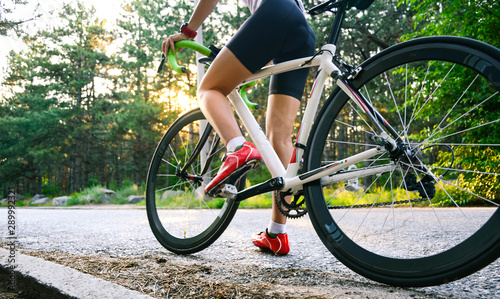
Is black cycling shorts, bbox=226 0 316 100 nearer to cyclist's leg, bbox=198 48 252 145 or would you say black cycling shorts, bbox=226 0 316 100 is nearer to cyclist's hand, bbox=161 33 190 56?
cyclist's leg, bbox=198 48 252 145

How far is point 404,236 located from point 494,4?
4.88 m

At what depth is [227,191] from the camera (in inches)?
69.9

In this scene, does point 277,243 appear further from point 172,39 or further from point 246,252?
point 172,39

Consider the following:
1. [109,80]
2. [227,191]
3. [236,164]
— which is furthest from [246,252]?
[109,80]

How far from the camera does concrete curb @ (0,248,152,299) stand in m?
1.18

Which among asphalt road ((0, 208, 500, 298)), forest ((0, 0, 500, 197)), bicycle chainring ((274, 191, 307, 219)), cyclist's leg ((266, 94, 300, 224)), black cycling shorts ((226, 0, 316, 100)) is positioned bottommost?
asphalt road ((0, 208, 500, 298))

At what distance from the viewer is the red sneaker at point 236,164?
171cm

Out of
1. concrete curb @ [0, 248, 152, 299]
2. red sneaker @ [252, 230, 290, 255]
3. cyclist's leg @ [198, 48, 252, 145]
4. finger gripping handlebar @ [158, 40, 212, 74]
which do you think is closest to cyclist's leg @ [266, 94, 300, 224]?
red sneaker @ [252, 230, 290, 255]

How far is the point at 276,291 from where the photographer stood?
4.16ft

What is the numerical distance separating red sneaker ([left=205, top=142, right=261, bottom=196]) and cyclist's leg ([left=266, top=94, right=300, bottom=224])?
361 mm

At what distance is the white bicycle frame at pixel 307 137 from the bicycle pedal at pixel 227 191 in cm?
23

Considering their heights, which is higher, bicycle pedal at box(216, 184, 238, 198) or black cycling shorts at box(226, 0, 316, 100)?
black cycling shorts at box(226, 0, 316, 100)

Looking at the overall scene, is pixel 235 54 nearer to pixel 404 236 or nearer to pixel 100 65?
pixel 404 236

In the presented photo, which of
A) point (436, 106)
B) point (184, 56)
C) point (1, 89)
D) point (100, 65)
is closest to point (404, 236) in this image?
point (436, 106)
